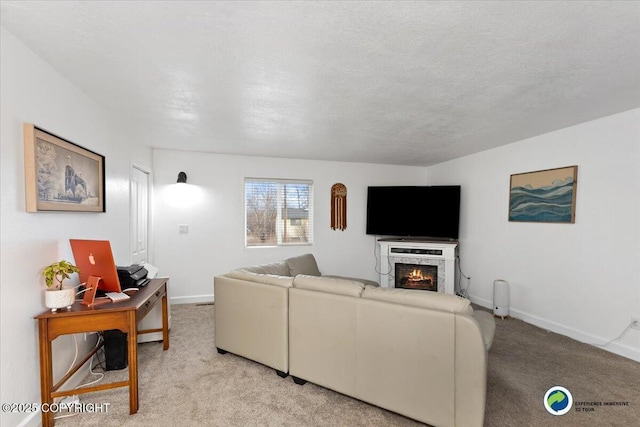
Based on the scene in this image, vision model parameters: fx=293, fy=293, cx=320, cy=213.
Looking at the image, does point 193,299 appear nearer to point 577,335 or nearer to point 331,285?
point 331,285

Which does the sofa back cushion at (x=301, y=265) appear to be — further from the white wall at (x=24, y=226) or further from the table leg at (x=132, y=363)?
→ the white wall at (x=24, y=226)

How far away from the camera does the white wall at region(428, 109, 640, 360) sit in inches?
110

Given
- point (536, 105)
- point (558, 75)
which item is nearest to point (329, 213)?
point (536, 105)

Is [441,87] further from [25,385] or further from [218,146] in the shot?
[25,385]

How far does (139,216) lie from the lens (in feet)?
13.0

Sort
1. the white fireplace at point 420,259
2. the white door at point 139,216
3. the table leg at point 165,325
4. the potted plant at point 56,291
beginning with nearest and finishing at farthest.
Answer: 1. the potted plant at point 56,291
2. the table leg at point 165,325
3. the white door at point 139,216
4. the white fireplace at point 420,259

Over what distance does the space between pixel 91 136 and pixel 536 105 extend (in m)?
3.95

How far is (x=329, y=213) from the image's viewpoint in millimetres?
5289

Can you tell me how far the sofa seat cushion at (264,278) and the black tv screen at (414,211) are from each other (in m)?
3.07

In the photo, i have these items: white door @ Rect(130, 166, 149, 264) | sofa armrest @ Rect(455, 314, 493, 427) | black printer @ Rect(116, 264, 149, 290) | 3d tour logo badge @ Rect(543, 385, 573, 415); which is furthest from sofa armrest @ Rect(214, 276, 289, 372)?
3d tour logo badge @ Rect(543, 385, 573, 415)

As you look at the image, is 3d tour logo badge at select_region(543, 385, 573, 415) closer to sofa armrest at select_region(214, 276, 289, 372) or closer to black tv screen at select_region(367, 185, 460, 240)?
sofa armrest at select_region(214, 276, 289, 372)

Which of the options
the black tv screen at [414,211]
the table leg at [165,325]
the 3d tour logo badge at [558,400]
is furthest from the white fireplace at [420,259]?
the table leg at [165,325]

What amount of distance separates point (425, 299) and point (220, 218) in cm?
366

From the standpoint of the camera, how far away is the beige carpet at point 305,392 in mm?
1938
